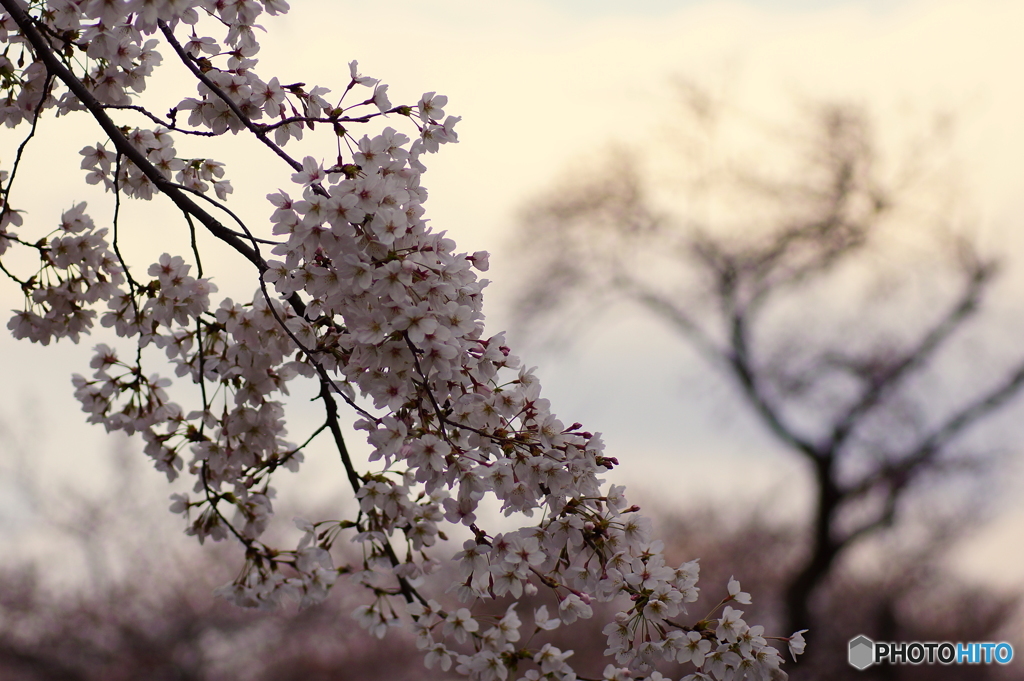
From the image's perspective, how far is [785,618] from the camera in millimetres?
8930

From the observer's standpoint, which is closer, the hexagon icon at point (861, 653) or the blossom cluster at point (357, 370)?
the blossom cluster at point (357, 370)

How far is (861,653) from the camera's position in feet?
27.9

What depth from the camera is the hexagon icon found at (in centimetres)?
827

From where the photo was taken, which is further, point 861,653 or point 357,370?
point 861,653

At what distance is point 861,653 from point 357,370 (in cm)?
847

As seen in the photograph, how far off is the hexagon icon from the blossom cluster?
24.7 ft

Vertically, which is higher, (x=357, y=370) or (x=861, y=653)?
(x=861, y=653)

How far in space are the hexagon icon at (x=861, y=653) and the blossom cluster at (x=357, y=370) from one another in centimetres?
752

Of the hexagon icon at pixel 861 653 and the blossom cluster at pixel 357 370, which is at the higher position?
the hexagon icon at pixel 861 653

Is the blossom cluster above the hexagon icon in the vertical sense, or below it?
below

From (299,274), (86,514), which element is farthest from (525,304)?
(299,274)

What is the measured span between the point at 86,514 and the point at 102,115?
31.4 feet

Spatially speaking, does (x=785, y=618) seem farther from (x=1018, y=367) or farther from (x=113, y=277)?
(x=113, y=277)

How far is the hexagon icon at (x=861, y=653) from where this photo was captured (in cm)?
827
